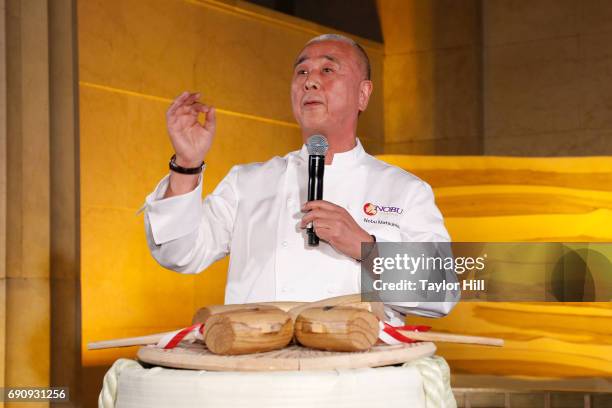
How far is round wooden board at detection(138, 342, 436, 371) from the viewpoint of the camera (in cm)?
103

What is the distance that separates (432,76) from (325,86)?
160 inches

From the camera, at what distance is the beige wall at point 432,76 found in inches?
227

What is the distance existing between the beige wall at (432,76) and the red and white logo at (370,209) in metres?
3.93

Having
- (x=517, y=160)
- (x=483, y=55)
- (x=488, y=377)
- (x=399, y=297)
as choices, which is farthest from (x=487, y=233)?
(x=483, y=55)

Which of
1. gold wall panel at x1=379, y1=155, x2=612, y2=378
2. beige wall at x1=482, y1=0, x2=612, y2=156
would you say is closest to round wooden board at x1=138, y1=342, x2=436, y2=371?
gold wall panel at x1=379, y1=155, x2=612, y2=378

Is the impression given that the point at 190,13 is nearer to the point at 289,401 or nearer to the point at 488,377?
the point at 488,377

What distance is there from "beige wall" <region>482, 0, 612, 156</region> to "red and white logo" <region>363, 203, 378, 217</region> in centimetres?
385

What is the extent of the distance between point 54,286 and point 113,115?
0.88 metres

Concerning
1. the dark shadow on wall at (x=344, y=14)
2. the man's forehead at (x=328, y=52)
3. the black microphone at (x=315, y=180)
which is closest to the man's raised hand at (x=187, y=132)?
the black microphone at (x=315, y=180)

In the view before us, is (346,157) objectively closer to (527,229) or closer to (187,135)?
(187,135)

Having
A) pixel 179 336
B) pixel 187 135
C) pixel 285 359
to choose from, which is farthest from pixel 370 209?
pixel 285 359

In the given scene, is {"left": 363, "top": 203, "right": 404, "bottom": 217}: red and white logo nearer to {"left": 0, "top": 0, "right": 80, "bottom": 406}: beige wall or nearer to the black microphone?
the black microphone

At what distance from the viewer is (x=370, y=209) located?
1861 millimetres

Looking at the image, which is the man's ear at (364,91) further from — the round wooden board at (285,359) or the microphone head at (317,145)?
the round wooden board at (285,359)
